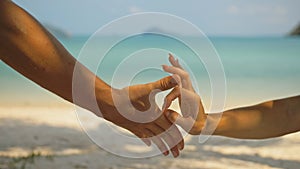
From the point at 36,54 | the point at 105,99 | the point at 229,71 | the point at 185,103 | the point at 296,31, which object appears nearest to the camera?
the point at 36,54

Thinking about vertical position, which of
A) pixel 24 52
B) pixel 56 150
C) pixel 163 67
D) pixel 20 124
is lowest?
pixel 20 124

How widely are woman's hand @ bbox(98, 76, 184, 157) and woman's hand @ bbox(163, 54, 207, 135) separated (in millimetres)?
27

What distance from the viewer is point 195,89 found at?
5.89 ft

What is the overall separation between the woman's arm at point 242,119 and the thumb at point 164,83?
0.04 metres

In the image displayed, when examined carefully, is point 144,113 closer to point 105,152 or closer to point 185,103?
point 185,103

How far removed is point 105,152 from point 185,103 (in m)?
1.63

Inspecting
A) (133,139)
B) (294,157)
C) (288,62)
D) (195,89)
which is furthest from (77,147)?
(288,62)

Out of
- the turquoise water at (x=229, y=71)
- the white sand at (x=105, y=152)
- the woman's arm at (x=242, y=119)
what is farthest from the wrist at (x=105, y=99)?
the white sand at (x=105, y=152)

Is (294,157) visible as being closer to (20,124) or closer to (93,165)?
(93,165)

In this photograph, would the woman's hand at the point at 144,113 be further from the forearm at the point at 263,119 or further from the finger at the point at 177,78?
the forearm at the point at 263,119

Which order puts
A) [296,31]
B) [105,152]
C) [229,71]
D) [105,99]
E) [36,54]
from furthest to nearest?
[296,31]
[229,71]
[105,152]
[105,99]
[36,54]

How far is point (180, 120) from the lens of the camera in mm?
1760

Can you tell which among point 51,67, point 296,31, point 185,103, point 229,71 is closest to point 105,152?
point 185,103

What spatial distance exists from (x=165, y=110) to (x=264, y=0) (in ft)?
61.8
